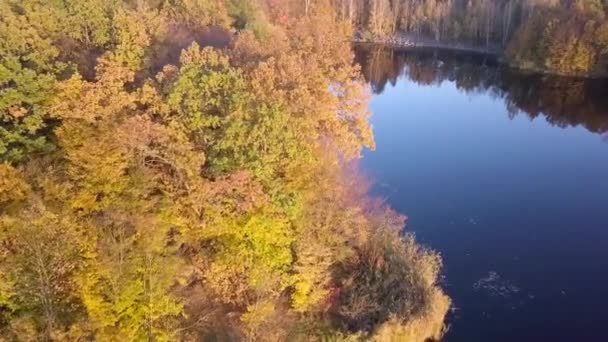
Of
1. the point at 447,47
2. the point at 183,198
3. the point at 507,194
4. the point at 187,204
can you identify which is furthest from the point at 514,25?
the point at 183,198

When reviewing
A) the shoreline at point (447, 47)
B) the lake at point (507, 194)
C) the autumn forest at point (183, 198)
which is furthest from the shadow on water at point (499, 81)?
the autumn forest at point (183, 198)

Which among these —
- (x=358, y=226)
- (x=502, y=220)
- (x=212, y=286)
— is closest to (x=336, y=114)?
(x=358, y=226)

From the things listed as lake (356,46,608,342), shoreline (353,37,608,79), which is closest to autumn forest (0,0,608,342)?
lake (356,46,608,342)

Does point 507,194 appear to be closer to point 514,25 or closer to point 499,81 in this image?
point 499,81

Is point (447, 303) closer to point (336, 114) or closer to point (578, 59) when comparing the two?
point (336, 114)

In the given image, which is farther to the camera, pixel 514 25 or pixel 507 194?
pixel 514 25

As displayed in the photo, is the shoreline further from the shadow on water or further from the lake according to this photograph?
the lake

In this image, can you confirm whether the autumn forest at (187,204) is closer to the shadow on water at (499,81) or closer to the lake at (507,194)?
the lake at (507,194)
